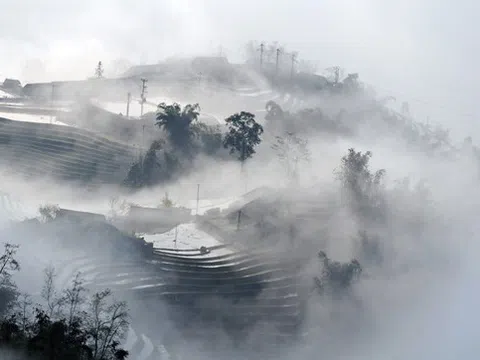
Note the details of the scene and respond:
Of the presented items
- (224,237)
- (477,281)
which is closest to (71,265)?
(224,237)

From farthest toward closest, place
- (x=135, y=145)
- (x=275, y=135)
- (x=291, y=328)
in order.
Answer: (x=275, y=135) → (x=135, y=145) → (x=291, y=328)

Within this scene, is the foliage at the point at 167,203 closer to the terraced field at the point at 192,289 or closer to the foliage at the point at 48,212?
the terraced field at the point at 192,289

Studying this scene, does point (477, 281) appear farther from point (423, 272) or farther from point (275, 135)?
point (275, 135)

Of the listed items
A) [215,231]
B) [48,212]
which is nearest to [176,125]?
[215,231]

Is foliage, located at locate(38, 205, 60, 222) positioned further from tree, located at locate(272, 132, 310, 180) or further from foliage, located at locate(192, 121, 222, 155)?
foliage, located at locate(192, 121, 222, 155)

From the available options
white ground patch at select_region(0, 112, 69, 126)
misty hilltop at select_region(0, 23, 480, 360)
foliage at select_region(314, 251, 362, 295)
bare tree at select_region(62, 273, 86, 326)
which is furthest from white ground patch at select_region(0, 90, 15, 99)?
bare tree at select_region(62, 273, 86, 326)

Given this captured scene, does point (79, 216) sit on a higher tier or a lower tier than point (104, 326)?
higher

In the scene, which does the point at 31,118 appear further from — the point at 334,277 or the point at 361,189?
the point at 334,277

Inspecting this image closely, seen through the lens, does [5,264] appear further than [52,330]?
Yes
